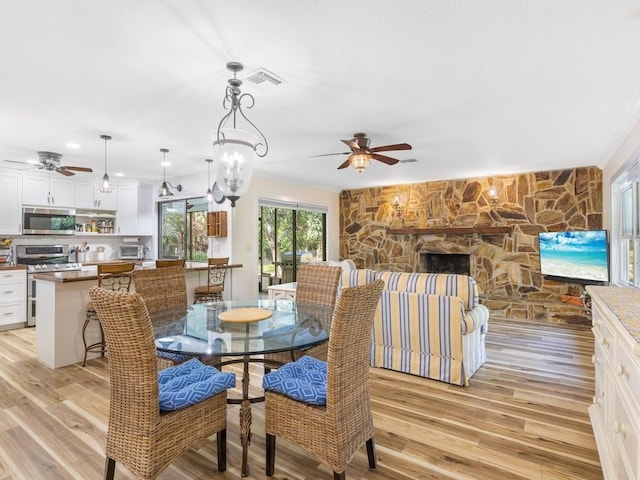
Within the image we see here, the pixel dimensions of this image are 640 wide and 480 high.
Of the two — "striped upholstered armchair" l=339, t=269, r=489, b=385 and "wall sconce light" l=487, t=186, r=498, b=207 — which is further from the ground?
"wall sconce light" l=487, t=186, r=498, b=207

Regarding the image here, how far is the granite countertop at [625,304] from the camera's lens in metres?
1.38

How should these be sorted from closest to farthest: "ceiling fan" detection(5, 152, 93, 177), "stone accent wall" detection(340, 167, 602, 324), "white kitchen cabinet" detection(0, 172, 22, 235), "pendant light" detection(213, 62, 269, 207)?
1. "pendant light" detection(213, 62, 269, 207)
2. "ceiling fan" detection(5, 152, 93, 177)
3. "white kitchen cabinet" detection(0, 172, 22, 235)
4. "stone accent wall" detection(340, 167, 602, 324)

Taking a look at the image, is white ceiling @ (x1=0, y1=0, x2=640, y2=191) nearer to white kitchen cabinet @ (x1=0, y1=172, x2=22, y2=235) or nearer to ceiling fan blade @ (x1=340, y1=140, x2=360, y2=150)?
ceiling fan blade @ (x1=340, y1=140, x2=360, y2=150)

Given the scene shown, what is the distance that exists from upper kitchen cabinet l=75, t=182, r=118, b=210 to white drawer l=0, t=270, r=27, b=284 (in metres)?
Answer: 1.53

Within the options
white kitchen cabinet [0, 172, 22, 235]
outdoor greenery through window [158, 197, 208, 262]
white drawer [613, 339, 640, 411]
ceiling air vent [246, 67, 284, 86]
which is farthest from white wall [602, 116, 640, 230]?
white kitchen cabinet [0, 172, 22, 235]

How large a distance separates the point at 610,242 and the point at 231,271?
553 cm

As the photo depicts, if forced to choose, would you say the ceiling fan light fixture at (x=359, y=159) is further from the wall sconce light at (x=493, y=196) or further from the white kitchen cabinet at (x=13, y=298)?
the white kitchen cabinet at (x=13, y=298)

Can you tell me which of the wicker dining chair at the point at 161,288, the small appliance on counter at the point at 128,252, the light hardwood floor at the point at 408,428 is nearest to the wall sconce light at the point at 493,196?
the light hardwood floor at the point at 408,428

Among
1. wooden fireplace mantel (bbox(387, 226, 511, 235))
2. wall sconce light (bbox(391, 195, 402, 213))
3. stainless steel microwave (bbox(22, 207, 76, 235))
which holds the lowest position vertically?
wooden fireplace mantel (bbox(387, 226, 511, 235))

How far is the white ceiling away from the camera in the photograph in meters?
1.87

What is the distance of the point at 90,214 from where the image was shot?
259 inches

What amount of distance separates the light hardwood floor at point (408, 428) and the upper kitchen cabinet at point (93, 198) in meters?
3.36

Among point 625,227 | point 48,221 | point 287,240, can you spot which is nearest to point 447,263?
point 625,227

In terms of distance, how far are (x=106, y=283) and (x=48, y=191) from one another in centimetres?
338
